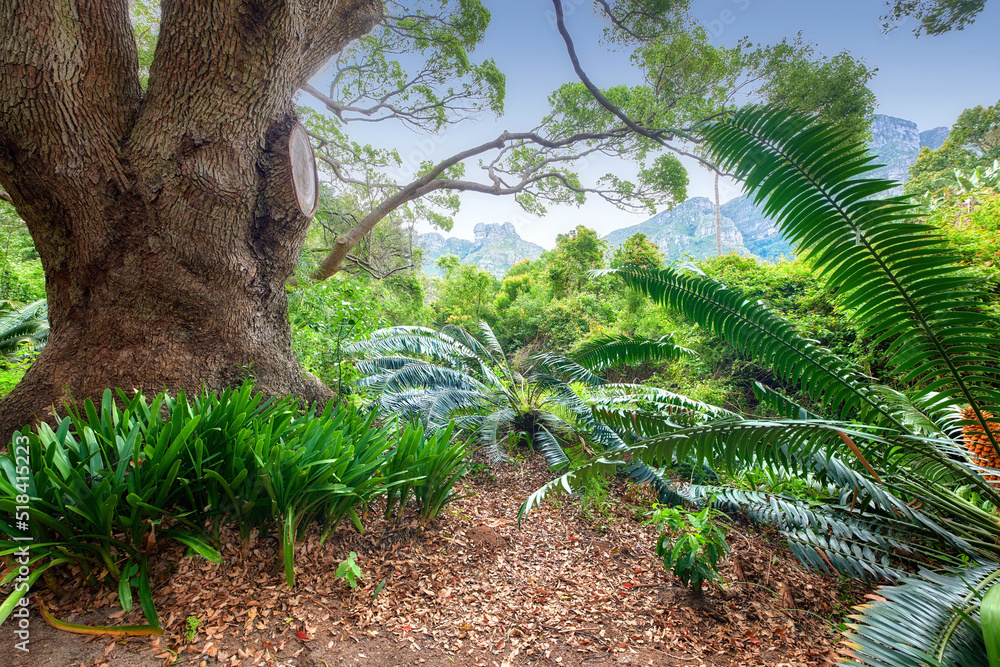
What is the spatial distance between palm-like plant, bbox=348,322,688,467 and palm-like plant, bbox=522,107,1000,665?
50.9 inches

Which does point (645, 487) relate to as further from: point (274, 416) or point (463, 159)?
point (463, 159)

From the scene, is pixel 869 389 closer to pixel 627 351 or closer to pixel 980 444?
pixel 980 444

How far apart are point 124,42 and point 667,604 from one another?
13.7 feet

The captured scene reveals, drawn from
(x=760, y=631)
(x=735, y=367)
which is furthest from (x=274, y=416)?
(x=735, y=367)

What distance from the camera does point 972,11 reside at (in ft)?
15.1

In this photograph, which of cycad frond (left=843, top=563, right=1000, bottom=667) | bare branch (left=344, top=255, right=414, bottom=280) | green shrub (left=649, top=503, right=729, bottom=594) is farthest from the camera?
bare branch (left=344, top=255, right=414, bottom=280)

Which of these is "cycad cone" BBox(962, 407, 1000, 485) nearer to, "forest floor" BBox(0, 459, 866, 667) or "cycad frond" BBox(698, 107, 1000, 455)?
"cycad frond" BBox(698, 107, 1000, 455)

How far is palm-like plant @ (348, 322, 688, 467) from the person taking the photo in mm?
3438

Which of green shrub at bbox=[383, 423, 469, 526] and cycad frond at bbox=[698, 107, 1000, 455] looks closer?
cycad frond at bbox=[698, 107, 1000, 455]

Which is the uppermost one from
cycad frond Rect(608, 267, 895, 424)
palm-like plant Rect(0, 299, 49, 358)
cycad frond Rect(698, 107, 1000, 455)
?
cycad frond Rect(698, 107, 1000, 455)

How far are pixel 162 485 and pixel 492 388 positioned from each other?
3.23 meters

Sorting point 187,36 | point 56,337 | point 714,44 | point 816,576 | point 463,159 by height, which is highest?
point 714,44

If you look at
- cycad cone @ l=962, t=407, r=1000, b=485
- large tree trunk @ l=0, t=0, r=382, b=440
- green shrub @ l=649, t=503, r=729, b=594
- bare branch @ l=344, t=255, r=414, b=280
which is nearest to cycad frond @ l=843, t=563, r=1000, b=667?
green shrub @ l=649, t=503, r=729, b=594

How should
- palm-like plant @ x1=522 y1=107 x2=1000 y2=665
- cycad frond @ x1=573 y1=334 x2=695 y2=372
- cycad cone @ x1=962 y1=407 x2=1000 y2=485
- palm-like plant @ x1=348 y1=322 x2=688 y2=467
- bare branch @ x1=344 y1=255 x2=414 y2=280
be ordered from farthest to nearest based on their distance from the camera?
bare branch @ x1=344 y1=255 x2=414 y2=280
palm-like plant @ x1=348 y1=322 x2=688 y2=467
cycad frond @ x1=573 y1=334 x2=695 y2=372
cycad cone @ x1=962 y1=407 x2=1000 y2=485
palm-like plant @ x1=522 y1=107 x2=1000 y2=665
